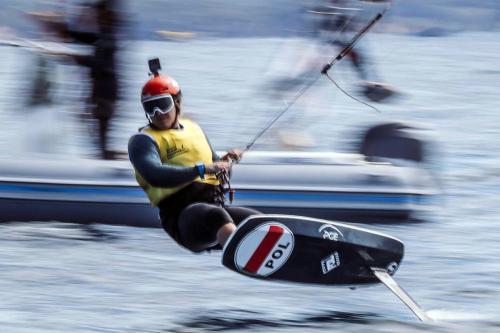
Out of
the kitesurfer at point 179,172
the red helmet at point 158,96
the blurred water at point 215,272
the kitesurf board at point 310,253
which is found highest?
the red helmet at point 158,96

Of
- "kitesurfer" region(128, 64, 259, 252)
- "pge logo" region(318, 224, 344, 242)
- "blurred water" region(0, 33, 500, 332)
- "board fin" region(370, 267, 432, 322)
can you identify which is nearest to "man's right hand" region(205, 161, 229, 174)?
"kitesurfer" region(128, 64, 259, 252)

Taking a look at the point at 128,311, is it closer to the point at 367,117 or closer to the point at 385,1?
the point at 385,1

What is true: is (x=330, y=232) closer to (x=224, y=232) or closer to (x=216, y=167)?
(x=224, y=232)

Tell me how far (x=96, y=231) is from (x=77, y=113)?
1.07 metres

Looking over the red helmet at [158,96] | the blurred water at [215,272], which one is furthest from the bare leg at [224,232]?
the red helmet at [158,96]

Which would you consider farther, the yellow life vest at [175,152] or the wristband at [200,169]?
the yellow life vest at [175,152]

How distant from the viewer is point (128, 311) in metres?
5.96

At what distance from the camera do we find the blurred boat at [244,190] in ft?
25.8

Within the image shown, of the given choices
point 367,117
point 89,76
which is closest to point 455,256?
point 89,76

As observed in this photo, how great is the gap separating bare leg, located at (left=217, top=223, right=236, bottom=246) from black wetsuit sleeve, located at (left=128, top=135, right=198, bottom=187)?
245mm

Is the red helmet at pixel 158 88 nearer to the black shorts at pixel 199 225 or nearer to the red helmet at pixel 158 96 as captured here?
the red helmet at pixel 158 96

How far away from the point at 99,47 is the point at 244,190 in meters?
1.16

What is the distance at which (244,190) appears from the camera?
7867mm

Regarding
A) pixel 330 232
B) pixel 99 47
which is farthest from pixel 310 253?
pixel 99 47
